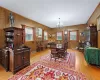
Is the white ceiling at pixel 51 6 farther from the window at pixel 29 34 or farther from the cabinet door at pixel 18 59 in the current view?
the cabinet door at pixel 18 59

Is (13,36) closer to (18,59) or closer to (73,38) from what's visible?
(18,59)

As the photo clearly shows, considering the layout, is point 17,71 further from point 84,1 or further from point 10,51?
point 84,1

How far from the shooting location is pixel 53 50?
3990 mm

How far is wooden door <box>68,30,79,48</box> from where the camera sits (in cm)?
754

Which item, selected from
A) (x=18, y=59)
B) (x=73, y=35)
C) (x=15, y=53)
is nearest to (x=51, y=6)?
(x=15, y=53)

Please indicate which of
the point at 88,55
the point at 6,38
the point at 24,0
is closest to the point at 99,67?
the point at 88,55

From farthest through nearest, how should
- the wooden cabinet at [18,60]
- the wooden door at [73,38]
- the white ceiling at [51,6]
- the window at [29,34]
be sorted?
the wooden door at [73,38] → the window at [29,34] → the white ceiling at [51,6] → the wooden cabinet at [18,60]

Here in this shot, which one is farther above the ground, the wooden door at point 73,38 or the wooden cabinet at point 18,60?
the wooden door at point 73,38

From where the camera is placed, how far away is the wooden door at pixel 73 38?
754 centimetres

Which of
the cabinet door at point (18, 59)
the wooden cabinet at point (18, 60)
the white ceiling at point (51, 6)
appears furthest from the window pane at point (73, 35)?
the cabinet door at point (18, 59)

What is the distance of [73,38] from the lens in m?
7.72

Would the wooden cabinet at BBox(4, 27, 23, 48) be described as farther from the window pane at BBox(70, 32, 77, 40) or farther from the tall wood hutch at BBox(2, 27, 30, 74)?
the window pane at BBox(70, 32, 77, 40)

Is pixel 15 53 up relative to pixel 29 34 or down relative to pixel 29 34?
down

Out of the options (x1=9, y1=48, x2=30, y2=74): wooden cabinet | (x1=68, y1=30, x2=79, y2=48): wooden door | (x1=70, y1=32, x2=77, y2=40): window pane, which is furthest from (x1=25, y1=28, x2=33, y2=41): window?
(x1=70, y1=32, x2=77, y2=40): window pane
